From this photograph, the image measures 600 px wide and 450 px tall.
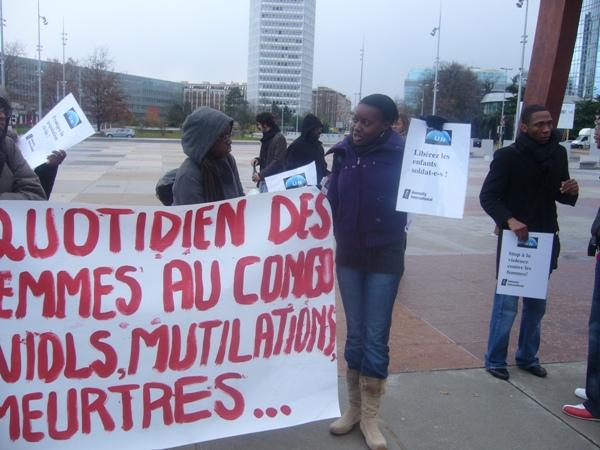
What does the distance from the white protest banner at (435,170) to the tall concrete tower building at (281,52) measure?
117412mm

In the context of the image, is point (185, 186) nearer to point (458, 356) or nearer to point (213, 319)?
point (213, 319)

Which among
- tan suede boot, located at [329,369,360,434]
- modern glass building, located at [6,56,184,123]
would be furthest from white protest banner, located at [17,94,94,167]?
modern glass building, located at [6,56,184,123]

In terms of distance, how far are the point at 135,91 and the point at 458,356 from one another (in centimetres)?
12370

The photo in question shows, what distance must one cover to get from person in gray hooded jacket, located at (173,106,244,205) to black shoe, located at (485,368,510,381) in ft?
7.11

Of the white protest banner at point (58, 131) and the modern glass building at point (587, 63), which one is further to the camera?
the modern glass building at point (587, 63)

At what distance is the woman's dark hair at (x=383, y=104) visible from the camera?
3.06 meters

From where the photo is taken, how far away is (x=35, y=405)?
274cm

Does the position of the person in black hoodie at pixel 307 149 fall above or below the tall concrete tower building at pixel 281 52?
below

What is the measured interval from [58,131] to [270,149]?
364cm

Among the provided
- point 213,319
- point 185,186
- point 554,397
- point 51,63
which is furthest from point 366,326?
point 51,63

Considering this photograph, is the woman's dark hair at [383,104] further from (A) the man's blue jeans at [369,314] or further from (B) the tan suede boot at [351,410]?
(B) the tan suede boot at [351,410]

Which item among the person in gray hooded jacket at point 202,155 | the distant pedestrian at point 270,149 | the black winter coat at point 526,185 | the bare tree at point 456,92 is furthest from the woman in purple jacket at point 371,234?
the bare tree at point 456,92

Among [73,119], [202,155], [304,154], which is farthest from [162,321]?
[304,154]

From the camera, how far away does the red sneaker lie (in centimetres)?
349
